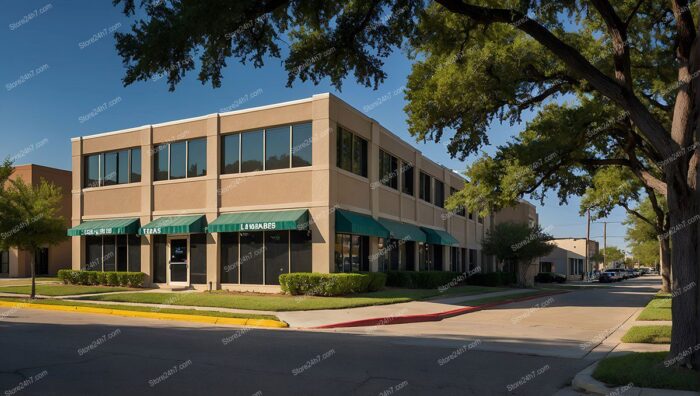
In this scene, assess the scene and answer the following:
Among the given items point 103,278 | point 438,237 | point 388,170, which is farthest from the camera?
point 438,237

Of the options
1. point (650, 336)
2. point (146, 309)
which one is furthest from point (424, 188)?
point (650, 336)

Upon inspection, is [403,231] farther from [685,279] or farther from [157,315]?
[685,279]

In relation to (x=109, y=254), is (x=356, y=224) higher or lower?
higher

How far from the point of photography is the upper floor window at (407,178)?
32.2m

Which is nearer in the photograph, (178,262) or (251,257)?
(251,257)

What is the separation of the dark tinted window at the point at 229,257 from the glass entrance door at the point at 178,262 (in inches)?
80.6

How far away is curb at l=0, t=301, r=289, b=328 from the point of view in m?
15.4

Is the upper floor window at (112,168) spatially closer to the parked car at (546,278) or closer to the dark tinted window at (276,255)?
the dark tinted window at (276,255)

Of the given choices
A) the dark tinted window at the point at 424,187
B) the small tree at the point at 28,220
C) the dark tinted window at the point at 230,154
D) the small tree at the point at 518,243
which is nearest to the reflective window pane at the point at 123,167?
the small tree at the point at 28,220

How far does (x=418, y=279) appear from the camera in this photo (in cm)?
2995

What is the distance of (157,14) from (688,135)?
8.02m

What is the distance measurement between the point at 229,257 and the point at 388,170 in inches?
376

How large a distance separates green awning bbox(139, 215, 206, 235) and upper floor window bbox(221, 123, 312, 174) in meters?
2.50

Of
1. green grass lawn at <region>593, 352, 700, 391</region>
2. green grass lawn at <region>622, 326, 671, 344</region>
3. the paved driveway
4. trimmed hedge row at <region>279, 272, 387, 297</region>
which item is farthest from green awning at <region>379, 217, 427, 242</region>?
green grass lawn at <region>593, 352, 700, 391</region>
